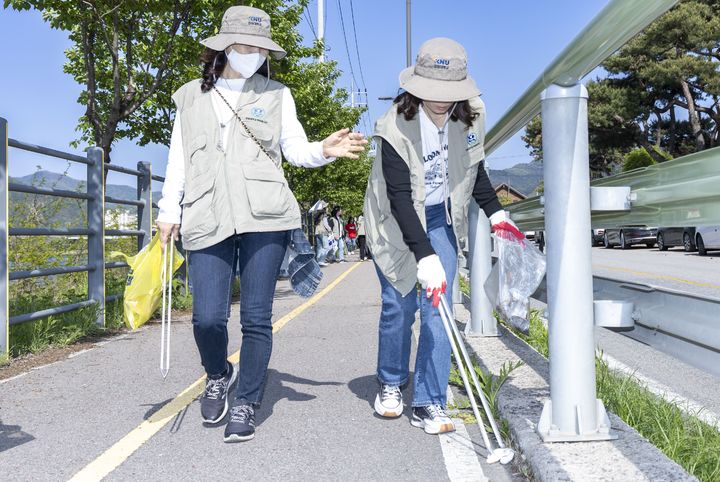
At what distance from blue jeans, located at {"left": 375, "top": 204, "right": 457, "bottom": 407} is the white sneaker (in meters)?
0.05

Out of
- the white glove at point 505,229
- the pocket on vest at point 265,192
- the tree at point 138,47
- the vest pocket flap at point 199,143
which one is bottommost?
the white glove at point 505,229

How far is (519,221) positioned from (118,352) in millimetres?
3496

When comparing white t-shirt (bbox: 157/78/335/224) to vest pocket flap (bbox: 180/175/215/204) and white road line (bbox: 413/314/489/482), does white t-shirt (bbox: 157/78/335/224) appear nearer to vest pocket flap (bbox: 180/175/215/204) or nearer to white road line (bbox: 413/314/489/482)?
vest pocket flap (bbox: 180/175/215/204)

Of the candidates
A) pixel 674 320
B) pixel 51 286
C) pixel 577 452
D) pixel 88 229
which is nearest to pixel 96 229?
pixel 88 229

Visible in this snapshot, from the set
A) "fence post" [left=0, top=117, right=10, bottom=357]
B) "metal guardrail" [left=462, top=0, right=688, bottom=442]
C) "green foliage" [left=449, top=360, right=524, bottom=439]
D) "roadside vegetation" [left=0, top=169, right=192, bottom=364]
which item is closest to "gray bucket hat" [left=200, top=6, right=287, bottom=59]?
"metal guardrail" [left=462, top=0, right=688, bottom=442]

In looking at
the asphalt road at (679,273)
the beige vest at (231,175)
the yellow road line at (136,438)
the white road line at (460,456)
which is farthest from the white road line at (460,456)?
the asphalt road at (679,273)

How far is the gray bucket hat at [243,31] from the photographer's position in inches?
151

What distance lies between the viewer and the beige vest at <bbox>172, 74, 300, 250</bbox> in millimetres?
3799

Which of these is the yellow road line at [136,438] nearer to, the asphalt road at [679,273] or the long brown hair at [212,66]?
the long brown hair at [212,66]

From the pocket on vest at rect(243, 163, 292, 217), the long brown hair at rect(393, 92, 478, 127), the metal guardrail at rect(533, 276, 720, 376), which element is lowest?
the metal guardrail at rect(533, 276, 720, 376)

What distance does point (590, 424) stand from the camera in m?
3.05

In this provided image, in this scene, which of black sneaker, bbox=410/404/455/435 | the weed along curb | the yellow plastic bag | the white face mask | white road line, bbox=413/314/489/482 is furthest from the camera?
the yellow plastic bag

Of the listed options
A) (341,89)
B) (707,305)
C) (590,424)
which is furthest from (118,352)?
(341,89)

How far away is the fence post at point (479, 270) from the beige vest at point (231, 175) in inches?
77.3
